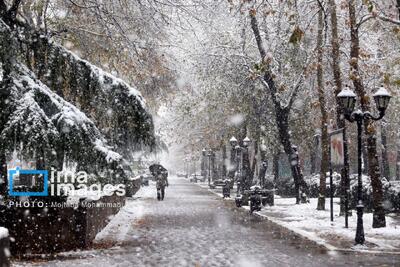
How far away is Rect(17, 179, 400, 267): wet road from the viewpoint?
11.9 m

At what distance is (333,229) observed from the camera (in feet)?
59.2

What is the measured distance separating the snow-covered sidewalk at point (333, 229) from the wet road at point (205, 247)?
0.61 meters

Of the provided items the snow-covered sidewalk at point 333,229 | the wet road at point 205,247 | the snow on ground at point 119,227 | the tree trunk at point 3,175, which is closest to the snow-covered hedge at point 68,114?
the tree trunk at point 3,175

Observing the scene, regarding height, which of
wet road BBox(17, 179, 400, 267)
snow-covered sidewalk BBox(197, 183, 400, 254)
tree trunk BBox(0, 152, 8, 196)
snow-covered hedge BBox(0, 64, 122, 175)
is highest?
snow-covered hedge BBox(0, 64, 122, 175)

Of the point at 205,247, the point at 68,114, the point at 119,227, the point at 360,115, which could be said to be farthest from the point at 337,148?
the point at 68,114

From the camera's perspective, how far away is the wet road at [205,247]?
11.9 m

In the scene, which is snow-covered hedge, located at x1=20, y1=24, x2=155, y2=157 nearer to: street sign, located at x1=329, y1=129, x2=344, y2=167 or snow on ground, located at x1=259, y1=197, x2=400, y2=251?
snow on ground, located at x1=259, y1=197, x2=400, y2=251

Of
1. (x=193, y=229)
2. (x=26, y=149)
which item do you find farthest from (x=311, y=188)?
(x=26, y=149)

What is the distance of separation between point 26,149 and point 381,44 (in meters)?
16.7

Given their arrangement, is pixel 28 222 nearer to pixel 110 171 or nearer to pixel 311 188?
pixel 110 171

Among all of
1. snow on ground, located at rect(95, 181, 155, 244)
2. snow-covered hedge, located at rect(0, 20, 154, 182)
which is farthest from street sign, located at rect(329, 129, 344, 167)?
snow-covered hedge, located at rect(0, 20, 154, 182)

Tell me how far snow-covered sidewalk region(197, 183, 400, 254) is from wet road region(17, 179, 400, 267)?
23.9 inches

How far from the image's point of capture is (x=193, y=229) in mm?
18250

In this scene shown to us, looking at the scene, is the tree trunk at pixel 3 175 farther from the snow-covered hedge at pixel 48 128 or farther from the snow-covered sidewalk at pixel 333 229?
the snow-covered sidewalk at pixel 333 229
